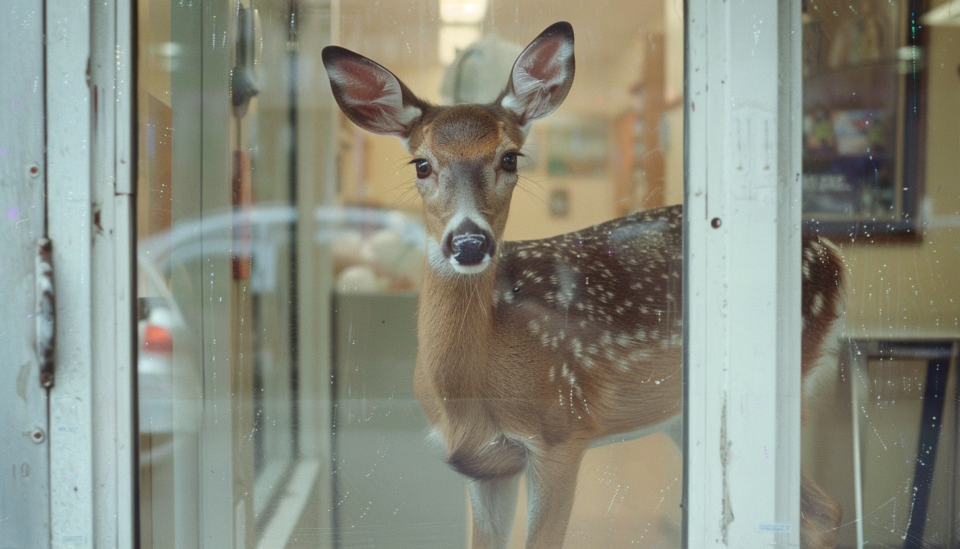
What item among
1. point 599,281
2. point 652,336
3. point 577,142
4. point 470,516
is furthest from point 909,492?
point 577,142

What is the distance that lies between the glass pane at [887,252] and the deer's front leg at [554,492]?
2.05ft

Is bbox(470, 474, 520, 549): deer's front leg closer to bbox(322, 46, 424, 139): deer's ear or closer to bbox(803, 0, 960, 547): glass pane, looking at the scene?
bbox(803, 0, 960, 547): glass pane

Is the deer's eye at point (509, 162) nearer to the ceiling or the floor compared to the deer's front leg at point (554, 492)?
nearer to the ceiling

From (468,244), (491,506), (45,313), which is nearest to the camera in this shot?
(45,313)

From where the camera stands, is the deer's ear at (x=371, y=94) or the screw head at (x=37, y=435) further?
the deer's ear at (x=371, y=94)

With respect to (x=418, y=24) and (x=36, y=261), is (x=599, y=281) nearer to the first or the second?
(x=418, y=24)

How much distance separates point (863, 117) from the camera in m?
1.67

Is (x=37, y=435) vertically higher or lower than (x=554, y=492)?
higher

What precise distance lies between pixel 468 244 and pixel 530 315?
0.92ft

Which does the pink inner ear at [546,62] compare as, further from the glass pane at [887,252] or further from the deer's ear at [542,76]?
the glass pane at [887,252]

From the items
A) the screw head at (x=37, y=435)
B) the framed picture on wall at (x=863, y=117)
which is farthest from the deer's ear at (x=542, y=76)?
the screw head at (x=37, y=435)

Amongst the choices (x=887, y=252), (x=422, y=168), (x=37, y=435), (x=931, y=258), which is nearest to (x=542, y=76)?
(x=422, y=168)

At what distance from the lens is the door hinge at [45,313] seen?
4.54 ft

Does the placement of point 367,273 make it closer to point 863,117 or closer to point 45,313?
point 45,313
